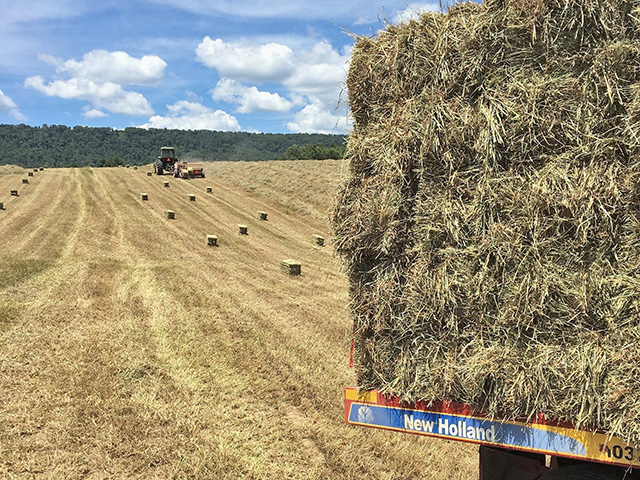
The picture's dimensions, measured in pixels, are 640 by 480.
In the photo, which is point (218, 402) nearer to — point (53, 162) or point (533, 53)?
point (533, 53)

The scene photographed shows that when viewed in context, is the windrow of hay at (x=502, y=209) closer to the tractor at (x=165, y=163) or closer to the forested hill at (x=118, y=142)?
the tractor at (x=165, y=163)

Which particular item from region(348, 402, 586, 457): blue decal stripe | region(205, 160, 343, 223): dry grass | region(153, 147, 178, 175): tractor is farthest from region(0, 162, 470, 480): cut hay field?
region(153, 147, 178, 175): tractor

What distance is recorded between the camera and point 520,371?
2793 mm

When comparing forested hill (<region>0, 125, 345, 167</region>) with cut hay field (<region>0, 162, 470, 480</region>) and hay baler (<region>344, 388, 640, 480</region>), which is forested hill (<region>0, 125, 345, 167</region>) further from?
hay baler (<region>344, 388, 640, 480</region>)

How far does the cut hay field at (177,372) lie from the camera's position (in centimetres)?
452

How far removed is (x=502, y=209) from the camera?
2.86 meters

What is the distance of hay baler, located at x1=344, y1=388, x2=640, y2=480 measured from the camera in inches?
103

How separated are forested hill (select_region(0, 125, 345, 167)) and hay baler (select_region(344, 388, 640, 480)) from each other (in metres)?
124

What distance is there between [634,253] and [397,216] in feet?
4.88

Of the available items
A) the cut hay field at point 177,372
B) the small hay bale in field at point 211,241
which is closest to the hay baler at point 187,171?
the small hay bale in field at point 211,241

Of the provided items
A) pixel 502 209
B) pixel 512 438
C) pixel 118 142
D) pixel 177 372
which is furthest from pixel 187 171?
pixel 118 142

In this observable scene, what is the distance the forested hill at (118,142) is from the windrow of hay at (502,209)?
123576 mm

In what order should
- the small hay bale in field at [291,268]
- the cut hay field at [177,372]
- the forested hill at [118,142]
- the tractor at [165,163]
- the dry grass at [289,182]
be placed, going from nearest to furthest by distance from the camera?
the cut hay field at [177,372], the small hay bale in field at [291,268], the dry grass at [289,182], the tractor at [165,163], the forested hill at [118,142]

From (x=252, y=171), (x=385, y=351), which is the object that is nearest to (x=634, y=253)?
(x=385, y=351)
